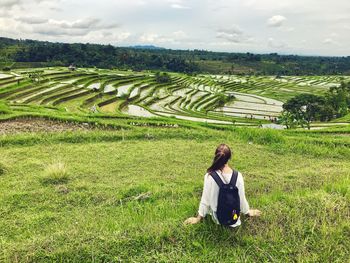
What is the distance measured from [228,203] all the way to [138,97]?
43510 millimetres

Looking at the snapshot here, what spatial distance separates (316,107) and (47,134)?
4776 cm

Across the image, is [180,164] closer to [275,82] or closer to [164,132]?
[164,132]

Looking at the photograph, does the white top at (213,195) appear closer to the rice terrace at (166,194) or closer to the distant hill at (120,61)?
the rice terrace at (166,194)

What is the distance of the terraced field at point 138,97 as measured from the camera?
3340 cm

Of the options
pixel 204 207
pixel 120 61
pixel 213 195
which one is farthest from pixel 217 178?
pixel 120 61

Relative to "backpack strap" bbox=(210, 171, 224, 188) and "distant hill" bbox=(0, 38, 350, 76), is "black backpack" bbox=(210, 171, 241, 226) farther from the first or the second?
"distant hill" bbox=(0, 38, 350, 76)

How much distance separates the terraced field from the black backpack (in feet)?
54.6

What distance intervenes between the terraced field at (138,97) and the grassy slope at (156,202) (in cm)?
1196

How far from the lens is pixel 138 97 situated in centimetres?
4616

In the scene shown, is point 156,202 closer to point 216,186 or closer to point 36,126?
point 216,186

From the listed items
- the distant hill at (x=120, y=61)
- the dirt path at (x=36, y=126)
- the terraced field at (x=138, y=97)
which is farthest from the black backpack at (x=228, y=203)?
the distant hill at (x=120, y=61)

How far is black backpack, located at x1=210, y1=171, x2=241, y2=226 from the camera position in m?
3.42

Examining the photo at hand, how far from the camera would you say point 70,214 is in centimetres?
458

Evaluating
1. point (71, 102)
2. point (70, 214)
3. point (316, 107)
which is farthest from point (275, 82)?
point (70, 214)
